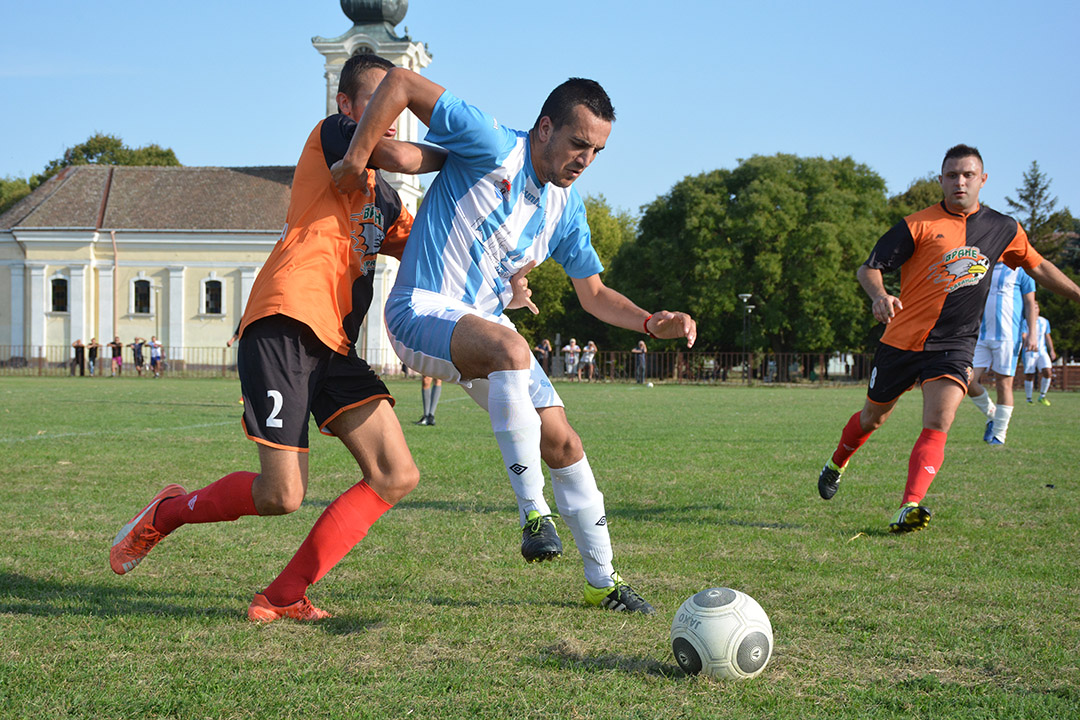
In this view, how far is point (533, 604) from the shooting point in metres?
4.30

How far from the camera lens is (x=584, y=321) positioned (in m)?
65.9

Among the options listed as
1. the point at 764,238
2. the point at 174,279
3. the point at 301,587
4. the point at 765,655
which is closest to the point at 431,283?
the point at 301,587

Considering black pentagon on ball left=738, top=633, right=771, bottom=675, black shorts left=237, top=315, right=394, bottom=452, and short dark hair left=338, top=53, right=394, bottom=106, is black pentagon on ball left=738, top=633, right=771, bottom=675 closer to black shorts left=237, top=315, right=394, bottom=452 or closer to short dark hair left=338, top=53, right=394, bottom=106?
black shorts left=237, top=315, right=394, bottom=452

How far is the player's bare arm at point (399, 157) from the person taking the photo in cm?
376

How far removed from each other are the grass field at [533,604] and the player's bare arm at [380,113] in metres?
1.82

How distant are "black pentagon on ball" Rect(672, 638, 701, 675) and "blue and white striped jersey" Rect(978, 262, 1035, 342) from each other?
1232cm

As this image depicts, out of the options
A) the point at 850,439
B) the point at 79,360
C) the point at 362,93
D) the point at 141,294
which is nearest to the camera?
the point at 362,93

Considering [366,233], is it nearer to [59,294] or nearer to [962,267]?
[962,267]

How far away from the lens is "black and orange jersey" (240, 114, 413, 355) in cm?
382

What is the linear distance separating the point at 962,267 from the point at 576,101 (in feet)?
12.4

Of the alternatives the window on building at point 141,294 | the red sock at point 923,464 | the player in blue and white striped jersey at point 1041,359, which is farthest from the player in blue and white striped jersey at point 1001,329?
the window on building at point 141,294

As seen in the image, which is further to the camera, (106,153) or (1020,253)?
(106,153)

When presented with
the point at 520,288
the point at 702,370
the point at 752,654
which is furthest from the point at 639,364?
the point at 752,654

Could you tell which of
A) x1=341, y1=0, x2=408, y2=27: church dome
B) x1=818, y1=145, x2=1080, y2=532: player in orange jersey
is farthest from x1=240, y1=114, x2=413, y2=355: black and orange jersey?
x1=341, y1=0, x2=408, y2=27: church dome
